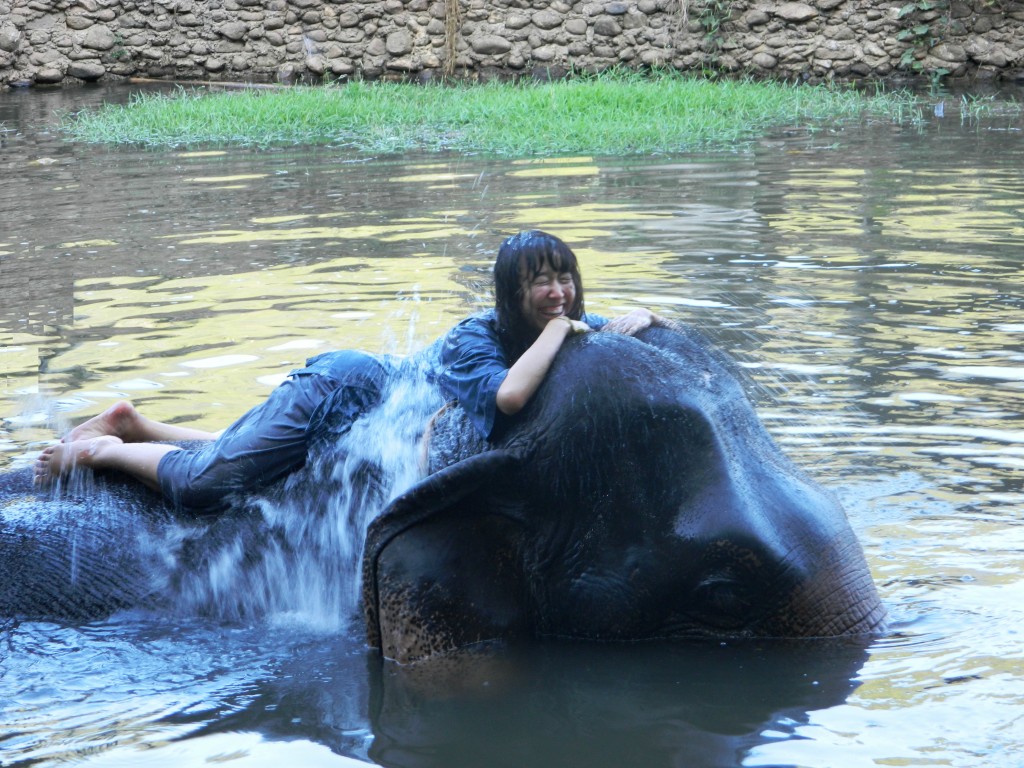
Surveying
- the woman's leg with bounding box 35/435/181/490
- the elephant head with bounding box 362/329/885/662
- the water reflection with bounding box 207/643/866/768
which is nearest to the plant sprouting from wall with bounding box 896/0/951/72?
the elephant head with bounding box 362/329/885/662

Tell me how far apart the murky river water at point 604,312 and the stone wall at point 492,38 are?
5468mm

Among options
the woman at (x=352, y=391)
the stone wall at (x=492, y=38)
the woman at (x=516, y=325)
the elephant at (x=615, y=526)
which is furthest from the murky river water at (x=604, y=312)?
the stone wall at (x=492, y=38)

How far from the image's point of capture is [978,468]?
17.3ft

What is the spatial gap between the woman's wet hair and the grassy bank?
1038 cm

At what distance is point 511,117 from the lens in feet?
54.3

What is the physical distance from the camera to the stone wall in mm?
20500

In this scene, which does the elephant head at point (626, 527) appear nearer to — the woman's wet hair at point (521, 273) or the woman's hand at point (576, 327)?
the woman's hand at point (576, 327)

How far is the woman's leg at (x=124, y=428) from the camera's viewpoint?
4.61 m

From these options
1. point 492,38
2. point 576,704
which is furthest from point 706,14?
point 576,704

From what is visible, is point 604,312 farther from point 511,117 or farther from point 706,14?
point 706,14

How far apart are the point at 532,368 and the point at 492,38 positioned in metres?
19.5

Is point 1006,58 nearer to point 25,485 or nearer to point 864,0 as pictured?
point 864,0

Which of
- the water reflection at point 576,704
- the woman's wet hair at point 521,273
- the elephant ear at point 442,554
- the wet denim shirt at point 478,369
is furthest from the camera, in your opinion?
the woman's wet hair at point 521,273

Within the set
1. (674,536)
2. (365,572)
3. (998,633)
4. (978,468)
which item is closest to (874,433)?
(978,468)
